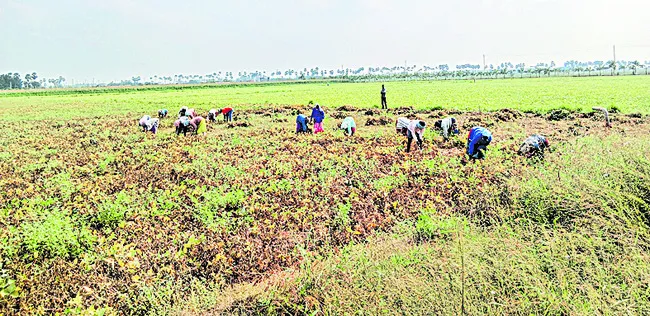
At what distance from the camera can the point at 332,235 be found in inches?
254

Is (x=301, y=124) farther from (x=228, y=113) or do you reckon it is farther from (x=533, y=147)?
(x=533, y=147)

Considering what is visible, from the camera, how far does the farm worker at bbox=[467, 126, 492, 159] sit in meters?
9.98

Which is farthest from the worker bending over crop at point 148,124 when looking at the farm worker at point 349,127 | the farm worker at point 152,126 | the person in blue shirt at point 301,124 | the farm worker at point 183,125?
the farm worker at point 349,127

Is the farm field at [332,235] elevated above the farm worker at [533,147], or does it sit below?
below

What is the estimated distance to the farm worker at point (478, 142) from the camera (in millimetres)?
9984

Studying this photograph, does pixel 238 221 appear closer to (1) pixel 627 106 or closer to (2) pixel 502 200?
(2) pixel 502 200

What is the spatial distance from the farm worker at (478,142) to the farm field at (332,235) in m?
0.34

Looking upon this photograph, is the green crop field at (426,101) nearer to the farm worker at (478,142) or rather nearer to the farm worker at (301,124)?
the farm worker at (301,124)

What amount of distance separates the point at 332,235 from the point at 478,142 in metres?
5.35

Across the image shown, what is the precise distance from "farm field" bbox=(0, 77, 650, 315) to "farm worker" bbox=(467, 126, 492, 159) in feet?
1.12

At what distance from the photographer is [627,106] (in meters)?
22.1

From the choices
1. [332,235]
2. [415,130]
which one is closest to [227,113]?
[415,130]

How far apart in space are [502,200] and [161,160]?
918 cm

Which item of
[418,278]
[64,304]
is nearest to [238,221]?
[64,304]
